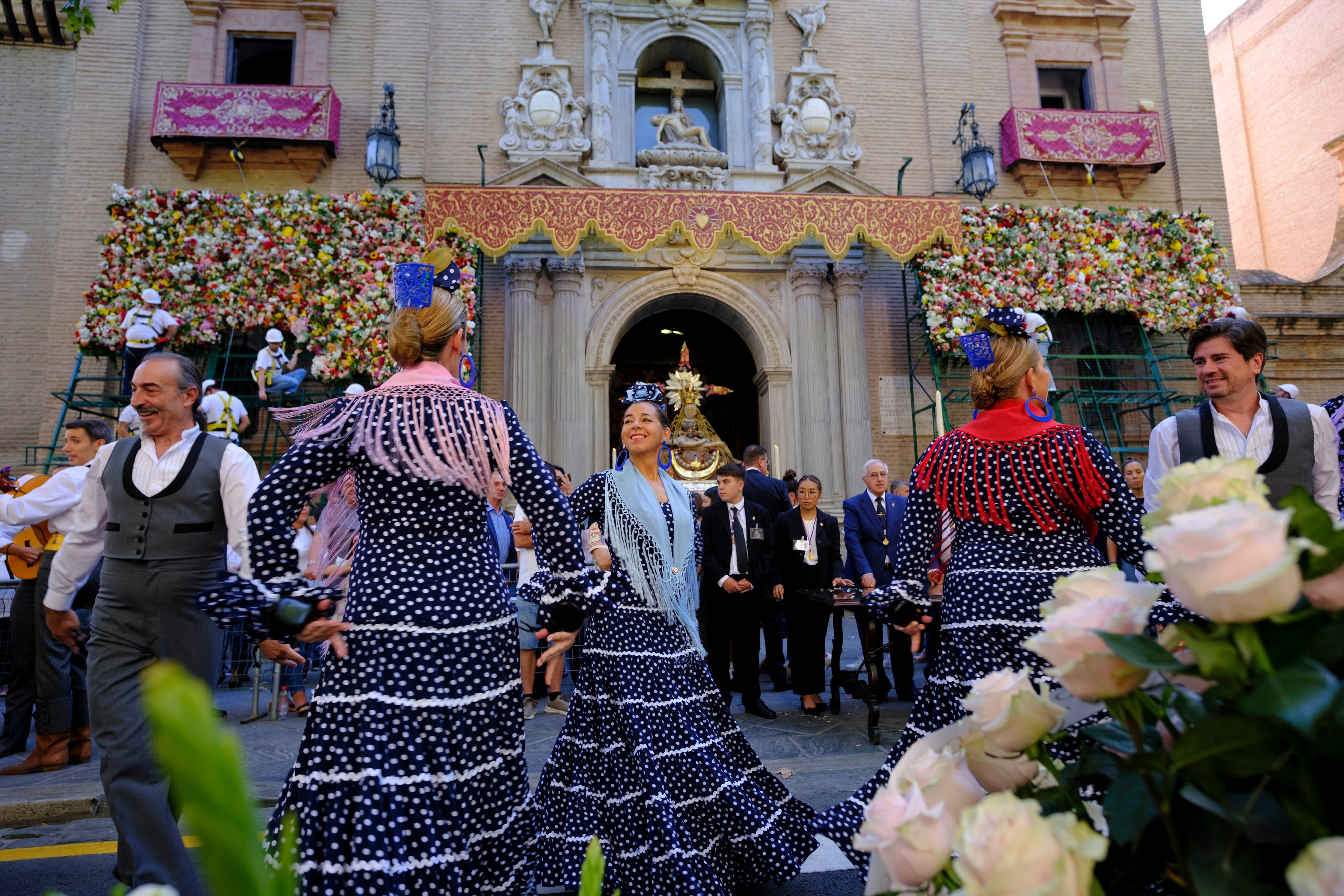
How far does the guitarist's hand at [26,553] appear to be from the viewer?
5695 mm

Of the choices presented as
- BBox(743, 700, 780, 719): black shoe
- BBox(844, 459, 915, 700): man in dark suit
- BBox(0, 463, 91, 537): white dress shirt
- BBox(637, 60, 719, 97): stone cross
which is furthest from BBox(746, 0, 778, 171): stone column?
BBox(0, 463, 91, 537): white dress shirt

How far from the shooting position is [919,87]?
1468 centimetres

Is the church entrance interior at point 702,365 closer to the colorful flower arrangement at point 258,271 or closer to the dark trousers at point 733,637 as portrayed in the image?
the colorful flower arrangement at point 258,271

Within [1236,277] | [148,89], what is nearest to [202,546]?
[148,89]

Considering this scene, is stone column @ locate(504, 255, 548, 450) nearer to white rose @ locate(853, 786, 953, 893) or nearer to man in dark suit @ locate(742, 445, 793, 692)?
man in dark suit @ locate(742, 445, 793, 692)

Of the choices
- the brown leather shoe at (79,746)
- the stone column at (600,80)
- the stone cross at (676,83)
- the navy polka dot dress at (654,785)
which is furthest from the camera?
the stone cross at (676,83)

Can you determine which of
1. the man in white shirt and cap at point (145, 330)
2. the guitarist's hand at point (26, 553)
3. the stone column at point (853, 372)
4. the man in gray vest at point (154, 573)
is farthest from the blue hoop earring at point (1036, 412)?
the man in white shirt and cap at point (145, 330)

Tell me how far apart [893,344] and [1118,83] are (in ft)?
22.1

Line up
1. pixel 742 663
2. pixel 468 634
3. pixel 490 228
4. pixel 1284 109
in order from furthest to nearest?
pixel 1284 109, pixel 490 228, pixel 742 663, pixel 468 634

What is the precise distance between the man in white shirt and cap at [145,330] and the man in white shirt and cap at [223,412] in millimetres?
933

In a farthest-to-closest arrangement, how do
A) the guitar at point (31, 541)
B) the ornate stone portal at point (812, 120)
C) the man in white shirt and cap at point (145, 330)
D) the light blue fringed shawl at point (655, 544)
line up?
the ornate stone portal at point (812, 120) < the man in white shirt and cap at point (145, 330) < the guitar at point (31, 541) < the light blue fringed shawl at point (655, 544)

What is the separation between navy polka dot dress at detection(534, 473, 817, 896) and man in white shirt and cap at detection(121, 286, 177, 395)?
9.78 metres

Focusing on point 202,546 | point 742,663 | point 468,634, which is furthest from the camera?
point 742,663

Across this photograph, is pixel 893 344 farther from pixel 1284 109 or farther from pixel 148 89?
pixel 1284 109
